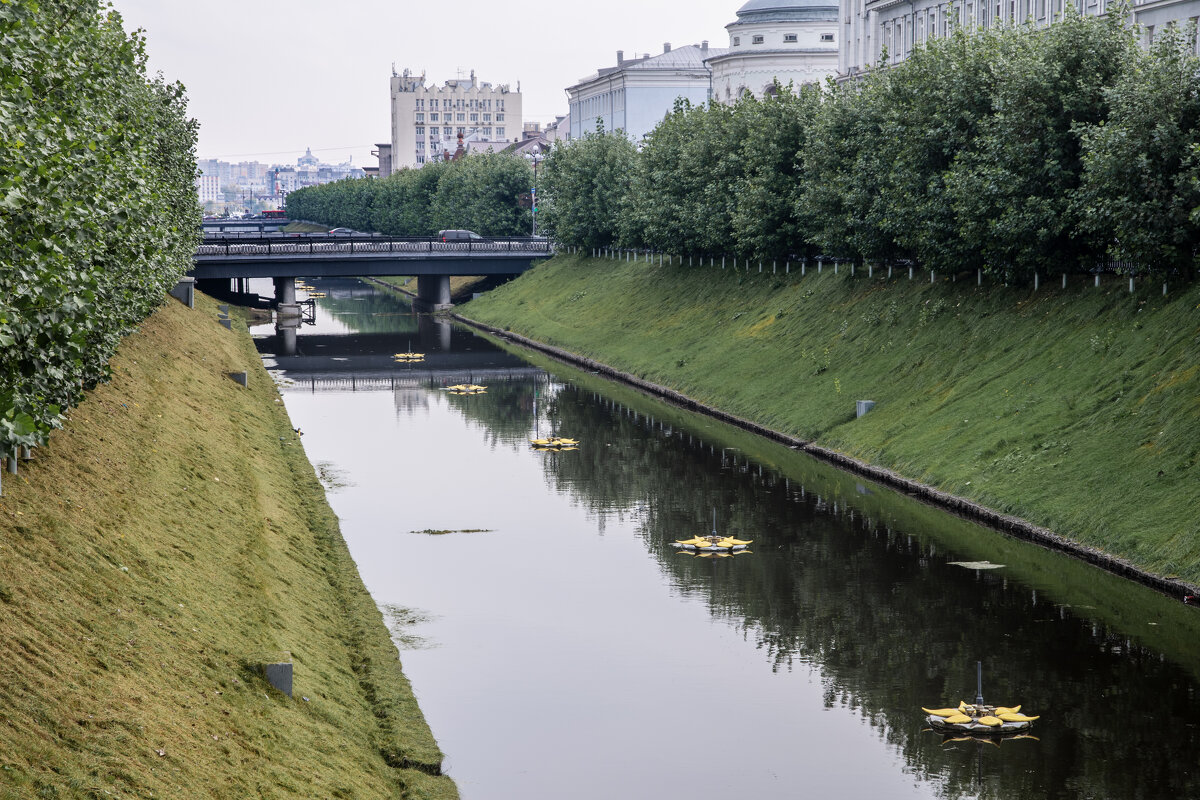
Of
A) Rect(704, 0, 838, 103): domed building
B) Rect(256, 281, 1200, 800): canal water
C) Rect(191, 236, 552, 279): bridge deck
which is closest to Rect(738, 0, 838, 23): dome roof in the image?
Rect(704, 0, 838, 103): domed building

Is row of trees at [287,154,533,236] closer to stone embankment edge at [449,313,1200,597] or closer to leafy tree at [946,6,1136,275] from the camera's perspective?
stone embankment edge at [449,313,1200,597]

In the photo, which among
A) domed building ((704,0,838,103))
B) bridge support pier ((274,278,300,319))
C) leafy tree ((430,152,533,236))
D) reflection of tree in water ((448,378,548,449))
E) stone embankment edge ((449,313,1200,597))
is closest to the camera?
stone embankment edge ((449,313,1200,597))

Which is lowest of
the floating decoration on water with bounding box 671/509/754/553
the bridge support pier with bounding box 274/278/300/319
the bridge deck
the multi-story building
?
the floating decoration on water with bounding box 671/509/754/553

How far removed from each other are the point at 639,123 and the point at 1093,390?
125 metres

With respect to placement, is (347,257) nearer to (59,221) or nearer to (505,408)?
(505,408)

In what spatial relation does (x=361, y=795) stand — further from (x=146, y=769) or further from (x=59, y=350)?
(x=59, y=350)

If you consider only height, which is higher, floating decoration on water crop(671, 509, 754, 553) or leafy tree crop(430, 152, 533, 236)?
leafy tree crop(430, 152, 533, 236)

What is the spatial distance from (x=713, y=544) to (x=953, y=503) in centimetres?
752

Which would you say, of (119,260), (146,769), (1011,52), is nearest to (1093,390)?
(1011,52)

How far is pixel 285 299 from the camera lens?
363ft

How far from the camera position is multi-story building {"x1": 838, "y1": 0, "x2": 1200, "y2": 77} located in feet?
249

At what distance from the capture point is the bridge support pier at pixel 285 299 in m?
109

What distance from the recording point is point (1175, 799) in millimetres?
19922

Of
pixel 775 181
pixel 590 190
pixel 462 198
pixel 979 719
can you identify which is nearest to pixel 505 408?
pixel 775 181
